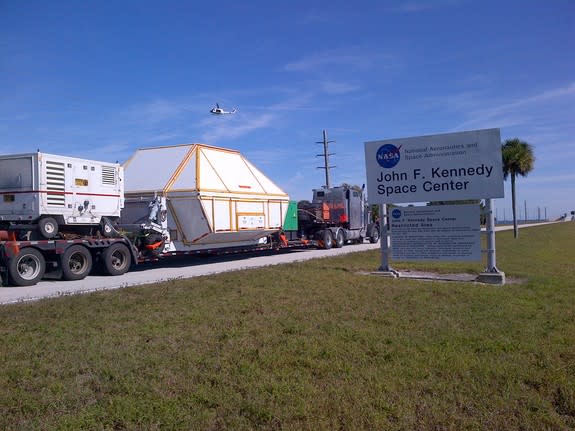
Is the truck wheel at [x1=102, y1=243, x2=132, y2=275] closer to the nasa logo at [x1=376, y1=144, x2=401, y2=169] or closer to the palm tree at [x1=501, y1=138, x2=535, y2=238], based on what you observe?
the nasa logo at [x1=376, y1=144, x2=401, y2=169]

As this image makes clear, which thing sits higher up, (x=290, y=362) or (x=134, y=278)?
(x=134, y=278)

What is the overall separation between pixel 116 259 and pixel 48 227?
93.9 inches

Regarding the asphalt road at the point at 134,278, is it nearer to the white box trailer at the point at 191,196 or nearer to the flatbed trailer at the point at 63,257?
the flatbed trailer at the point at 63,257

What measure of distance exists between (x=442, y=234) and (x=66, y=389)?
34.6 feet

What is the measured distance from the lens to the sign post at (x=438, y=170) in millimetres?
13398

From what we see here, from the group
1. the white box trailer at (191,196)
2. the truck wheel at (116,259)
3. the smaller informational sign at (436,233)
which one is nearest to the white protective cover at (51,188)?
the truck wheel at (116,259)

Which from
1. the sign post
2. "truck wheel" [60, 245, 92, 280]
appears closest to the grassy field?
the sign post

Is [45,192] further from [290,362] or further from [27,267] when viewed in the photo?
[290,362]

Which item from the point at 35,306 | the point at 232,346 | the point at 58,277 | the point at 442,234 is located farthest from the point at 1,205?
the point at 442,234

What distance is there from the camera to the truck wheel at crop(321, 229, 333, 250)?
27.1 meters

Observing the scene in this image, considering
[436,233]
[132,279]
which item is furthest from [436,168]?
[132,279]

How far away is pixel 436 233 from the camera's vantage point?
14.0 metres

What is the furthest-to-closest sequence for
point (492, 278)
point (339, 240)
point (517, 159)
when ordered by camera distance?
point (517, 159) < point (339, 240) < point (492, 278)

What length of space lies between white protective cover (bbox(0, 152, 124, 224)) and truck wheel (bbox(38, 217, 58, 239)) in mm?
153
